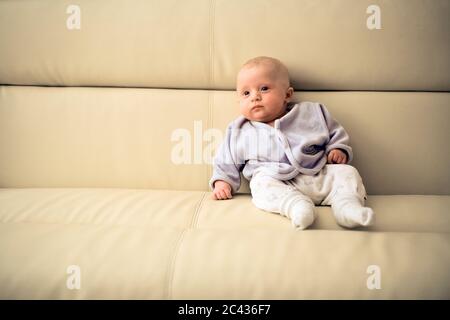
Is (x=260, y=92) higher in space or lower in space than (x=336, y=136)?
higher

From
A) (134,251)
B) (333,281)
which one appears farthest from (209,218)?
(333,281)

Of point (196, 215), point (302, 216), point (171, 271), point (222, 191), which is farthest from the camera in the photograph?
point (222, 191)

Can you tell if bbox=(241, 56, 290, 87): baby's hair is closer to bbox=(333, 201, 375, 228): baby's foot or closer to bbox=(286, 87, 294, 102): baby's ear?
bbox=(286, 87, 294, 102): baby's ear

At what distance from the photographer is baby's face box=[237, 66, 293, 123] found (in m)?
1.06

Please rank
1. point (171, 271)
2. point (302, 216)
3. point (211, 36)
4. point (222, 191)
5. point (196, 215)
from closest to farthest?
1. point (171, 271)
2. point (302, 216)
3. point (196, 215)
4. point (222, 191)
5. point (211, 36)

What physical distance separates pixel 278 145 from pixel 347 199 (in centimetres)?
29

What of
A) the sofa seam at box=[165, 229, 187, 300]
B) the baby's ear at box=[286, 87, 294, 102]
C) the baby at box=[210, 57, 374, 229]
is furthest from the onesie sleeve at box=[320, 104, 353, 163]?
the sofa seam at box=[165, 229, 187, 300]

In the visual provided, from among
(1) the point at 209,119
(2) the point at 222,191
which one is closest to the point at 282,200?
(2) the point at 222,191

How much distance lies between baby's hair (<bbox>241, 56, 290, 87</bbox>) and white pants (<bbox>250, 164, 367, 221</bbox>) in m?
0.32

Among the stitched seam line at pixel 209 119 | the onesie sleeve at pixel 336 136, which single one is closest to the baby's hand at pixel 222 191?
the stitched seam line at pixel 209 119

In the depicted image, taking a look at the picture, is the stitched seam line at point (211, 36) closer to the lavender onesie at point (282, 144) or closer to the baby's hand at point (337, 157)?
the lavender onesie at point (282, 144)

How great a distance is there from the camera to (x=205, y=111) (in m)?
1.19

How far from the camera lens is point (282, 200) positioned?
0.88 metres

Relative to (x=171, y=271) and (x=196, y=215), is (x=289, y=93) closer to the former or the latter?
(x=196, y=215)
